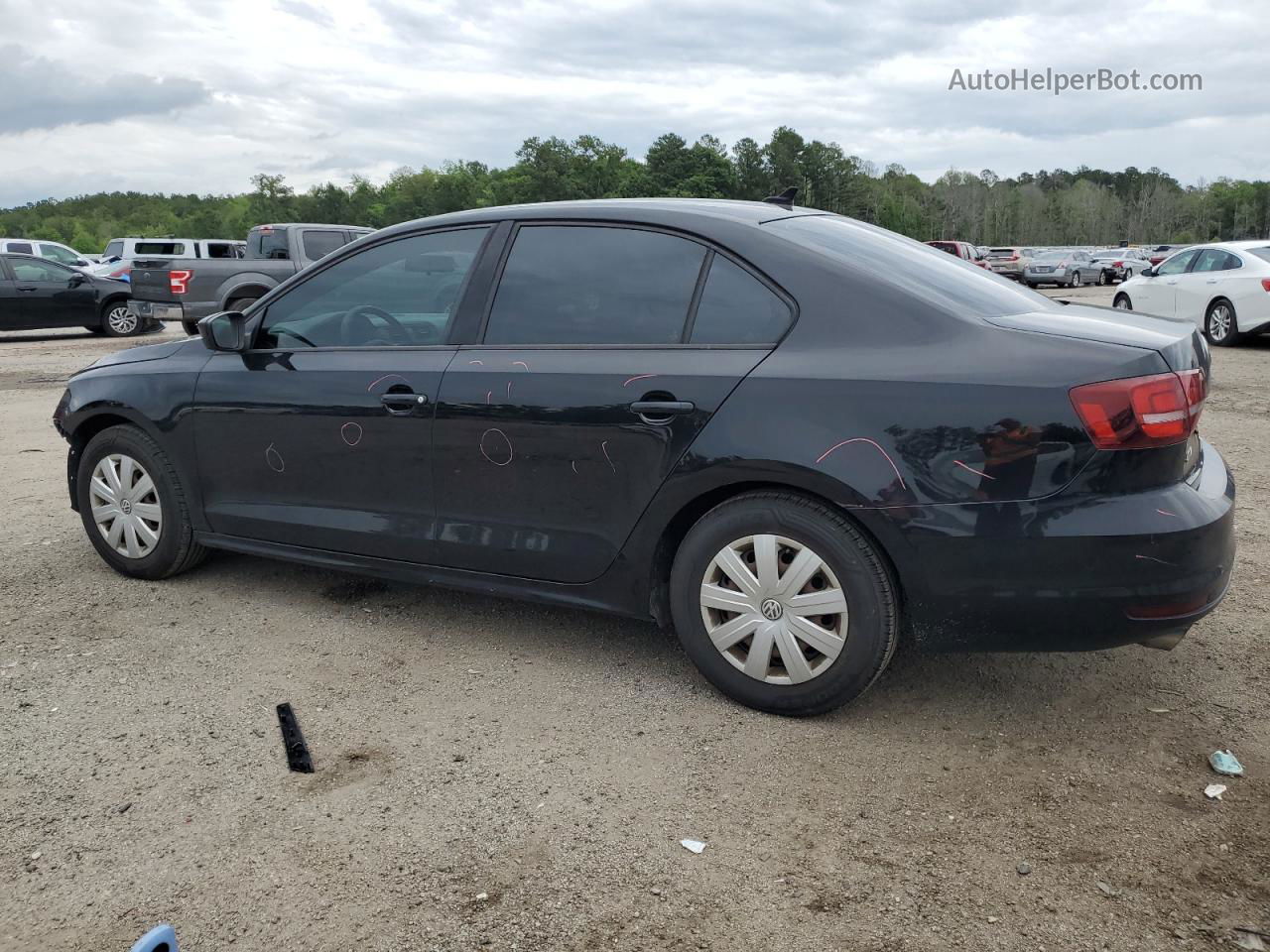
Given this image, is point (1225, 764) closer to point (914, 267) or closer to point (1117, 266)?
point (914, 267)

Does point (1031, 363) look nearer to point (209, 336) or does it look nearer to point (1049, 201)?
point (209, 336)

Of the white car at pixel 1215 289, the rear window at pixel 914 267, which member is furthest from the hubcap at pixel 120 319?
the rear window at pixel 914 267

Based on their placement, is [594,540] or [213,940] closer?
[213,940]

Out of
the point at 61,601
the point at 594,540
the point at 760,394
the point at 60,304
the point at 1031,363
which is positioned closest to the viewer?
the point at 1031,363

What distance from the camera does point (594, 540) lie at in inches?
149

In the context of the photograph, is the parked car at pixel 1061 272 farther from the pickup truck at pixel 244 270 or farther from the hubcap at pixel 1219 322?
the pickup truck at pixel 244 270

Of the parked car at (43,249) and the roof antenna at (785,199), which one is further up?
the parked car at (43,249)

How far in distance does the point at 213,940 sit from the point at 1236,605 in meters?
3.98

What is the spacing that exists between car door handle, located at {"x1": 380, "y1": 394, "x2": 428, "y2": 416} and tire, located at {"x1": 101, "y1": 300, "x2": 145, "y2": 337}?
57.9ft

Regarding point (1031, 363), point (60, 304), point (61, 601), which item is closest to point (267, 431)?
point (61, 601)

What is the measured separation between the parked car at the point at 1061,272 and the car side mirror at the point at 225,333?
39.5 metres

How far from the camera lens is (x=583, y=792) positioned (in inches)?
123

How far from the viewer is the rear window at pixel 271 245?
1677cm

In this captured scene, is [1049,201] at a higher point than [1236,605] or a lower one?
higher
